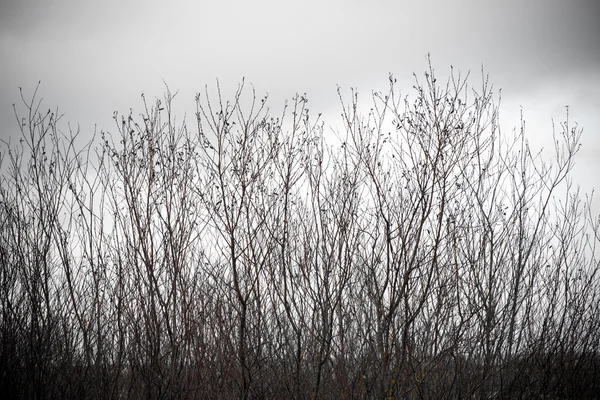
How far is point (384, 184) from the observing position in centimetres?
534

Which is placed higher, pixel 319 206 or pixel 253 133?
pixel 253 133

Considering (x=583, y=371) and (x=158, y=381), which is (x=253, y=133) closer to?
(x=158, y=381)

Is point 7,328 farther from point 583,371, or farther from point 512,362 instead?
point 583,371

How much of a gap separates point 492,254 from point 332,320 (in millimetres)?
2192

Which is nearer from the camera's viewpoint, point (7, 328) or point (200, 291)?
point (7, 328)

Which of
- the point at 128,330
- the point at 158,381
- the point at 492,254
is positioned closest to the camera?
the point at 158,381

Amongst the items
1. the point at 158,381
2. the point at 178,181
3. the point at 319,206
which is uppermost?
the point at 178,181

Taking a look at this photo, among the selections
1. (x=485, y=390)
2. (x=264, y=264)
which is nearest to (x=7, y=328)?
(x=264, y=264)

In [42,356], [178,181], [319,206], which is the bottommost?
[42,356]

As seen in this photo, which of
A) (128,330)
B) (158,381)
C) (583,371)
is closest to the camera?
(158,381)

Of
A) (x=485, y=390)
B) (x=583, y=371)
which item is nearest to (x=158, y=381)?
(x=485, y=390)

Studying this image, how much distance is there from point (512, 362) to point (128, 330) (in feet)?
14.6

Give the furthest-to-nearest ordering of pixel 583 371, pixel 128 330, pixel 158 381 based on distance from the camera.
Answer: pixel 583 371
pixel 128 330
pixel 158 381

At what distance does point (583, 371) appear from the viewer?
6988 mm
